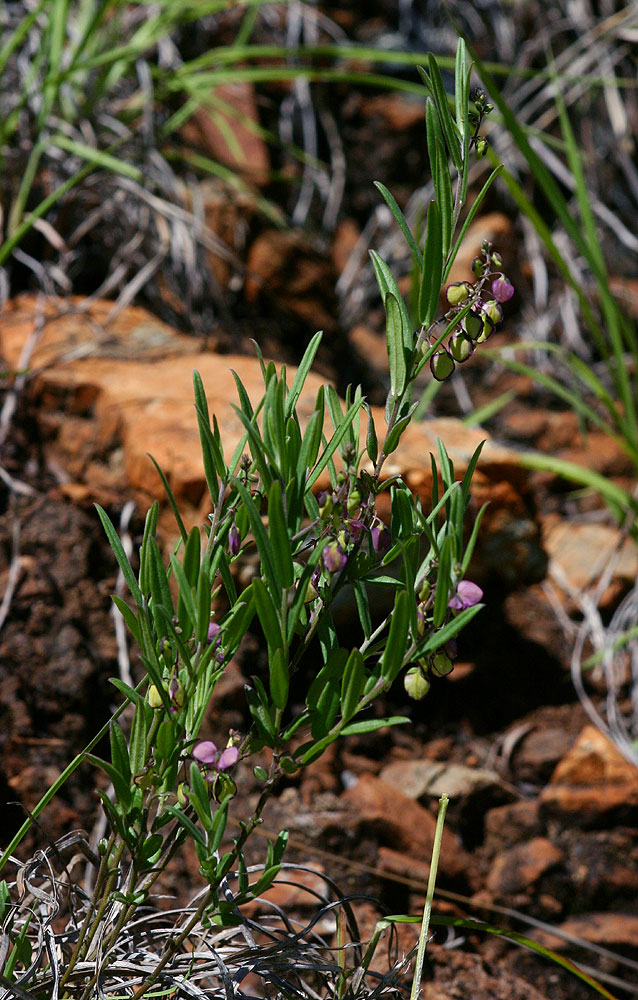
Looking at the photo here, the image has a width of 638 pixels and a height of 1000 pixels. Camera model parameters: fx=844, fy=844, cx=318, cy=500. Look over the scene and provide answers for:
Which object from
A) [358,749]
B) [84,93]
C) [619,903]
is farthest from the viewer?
[84,93]

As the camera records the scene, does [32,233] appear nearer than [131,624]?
No

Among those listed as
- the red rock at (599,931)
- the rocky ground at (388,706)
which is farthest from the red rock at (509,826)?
the red rock at (599,931)

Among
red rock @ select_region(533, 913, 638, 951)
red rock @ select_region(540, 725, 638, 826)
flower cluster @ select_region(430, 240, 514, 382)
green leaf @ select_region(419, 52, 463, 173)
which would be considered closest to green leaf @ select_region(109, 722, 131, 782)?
flower cluster @ select_region(430, 240, 514, 382)

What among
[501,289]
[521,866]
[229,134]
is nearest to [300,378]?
[501,289]

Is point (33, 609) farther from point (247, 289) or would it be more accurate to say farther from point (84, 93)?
point (84, 93)

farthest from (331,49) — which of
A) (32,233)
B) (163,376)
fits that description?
(163,376)

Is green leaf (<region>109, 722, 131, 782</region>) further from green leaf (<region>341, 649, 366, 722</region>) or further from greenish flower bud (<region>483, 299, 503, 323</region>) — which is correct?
greenish flower bud (<region>483, 299, 503, 323</region>)
